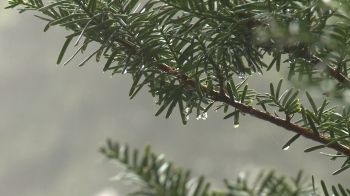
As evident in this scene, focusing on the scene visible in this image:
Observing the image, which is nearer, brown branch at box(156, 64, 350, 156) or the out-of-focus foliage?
the out-of-focus foliage

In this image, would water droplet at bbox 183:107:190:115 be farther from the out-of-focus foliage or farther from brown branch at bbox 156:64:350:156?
the out-of-focus foliage

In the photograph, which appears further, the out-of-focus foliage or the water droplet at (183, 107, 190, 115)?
the water droplet at (183, 107, 190, 115)

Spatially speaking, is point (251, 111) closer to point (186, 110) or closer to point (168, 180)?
point (186, 110)

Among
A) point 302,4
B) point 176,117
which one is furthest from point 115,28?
point 176,117

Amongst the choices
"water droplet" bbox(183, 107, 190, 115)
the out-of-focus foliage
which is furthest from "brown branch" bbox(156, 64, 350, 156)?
the out-of-focus foliage

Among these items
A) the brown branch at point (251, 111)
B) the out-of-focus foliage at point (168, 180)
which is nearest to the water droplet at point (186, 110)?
the brown branch at point (251, 111)

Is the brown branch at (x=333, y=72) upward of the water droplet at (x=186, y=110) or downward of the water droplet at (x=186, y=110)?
upward

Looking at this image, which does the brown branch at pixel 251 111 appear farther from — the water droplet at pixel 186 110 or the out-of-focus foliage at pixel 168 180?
the out-of-focus foliage at pixel 168 180

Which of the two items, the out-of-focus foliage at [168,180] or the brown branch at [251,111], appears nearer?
the out-of-focus foliage at [168,180]

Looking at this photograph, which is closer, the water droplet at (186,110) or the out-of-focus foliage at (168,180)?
the out-of-focus foliage at (168,180)

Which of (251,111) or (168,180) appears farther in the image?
(251,111)

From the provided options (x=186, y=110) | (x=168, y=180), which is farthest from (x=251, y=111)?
(x=168, y=180)

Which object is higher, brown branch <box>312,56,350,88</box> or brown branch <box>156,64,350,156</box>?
brown branch <box>312,56,350,88</box>
